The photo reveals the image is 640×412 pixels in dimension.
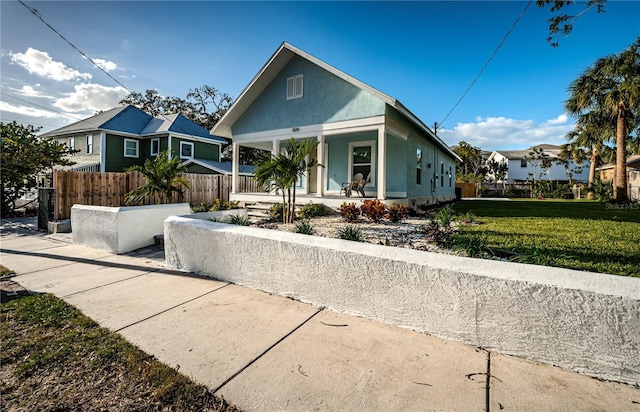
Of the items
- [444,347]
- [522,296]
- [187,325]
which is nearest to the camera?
[522,296]

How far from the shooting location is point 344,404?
1.76m

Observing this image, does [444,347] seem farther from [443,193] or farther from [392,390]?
[443,193]

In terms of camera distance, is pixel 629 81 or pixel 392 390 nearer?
pixel 392 390

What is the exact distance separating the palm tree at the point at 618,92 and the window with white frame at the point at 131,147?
28805 millimetres

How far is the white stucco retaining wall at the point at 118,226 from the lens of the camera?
589 centimetres

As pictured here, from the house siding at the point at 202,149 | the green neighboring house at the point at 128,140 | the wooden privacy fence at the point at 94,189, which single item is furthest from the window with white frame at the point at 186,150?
the wooden privacy fence at the point at 94,189

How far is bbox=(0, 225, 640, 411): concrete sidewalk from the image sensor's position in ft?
5.90

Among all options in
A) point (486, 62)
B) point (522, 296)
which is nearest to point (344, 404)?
point (522, 296)

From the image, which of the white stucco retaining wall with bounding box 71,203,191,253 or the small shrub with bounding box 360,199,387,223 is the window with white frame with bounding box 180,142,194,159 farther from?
the small shrub with bounding box 360,199,387,223

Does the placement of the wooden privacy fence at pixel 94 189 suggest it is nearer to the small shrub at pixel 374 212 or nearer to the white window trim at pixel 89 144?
the small shrub at pixel 374 212

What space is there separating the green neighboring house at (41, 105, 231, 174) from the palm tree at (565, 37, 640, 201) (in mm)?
22159

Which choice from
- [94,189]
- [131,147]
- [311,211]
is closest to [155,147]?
[131,147]

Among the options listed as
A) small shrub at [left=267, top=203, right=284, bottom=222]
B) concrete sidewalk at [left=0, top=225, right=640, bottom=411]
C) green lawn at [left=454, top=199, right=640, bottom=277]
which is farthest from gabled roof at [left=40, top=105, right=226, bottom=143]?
green lawn at [left=454, top=199, right=640, bottom=277]

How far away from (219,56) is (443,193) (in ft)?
47.9
